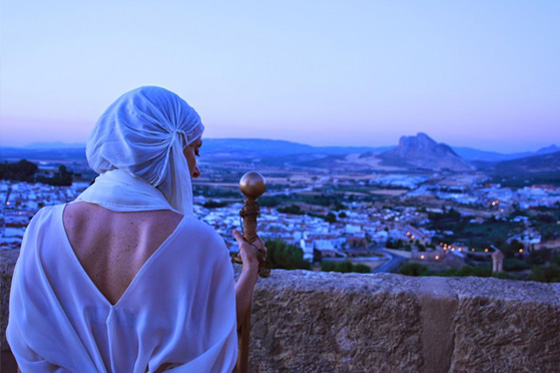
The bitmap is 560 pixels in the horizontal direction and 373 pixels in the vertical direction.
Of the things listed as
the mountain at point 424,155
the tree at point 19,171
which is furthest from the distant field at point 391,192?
the tree at point 19,171

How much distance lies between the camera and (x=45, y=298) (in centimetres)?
98

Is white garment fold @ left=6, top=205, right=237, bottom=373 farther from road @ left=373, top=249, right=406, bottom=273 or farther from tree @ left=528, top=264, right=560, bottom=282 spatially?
road @ left=373, top=249, right=406, bottom=273

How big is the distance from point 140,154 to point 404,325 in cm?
108

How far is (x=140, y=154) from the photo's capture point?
1.00 meters

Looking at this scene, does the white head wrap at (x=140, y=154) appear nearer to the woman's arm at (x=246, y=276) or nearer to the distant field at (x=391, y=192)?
the woman's arm at (x=246, y=276)

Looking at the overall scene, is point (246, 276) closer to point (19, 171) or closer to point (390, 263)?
point (19, 171)

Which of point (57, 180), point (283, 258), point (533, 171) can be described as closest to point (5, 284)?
point (283, 258)

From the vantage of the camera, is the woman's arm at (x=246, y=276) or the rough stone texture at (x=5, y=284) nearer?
the woman's arm at (x=246, y=276)

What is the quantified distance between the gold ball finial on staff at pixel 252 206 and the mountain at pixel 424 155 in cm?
7336

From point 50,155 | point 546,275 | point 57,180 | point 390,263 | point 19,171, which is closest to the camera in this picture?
point 546,275

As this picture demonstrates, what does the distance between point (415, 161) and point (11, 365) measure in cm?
7687

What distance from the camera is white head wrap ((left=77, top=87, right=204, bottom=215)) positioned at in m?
1.00

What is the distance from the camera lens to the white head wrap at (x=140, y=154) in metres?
1.00

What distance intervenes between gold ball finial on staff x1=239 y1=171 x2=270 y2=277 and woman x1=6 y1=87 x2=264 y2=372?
24 cm
